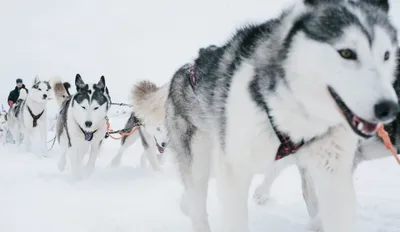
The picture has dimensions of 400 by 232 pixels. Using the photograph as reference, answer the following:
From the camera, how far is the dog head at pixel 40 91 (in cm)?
843

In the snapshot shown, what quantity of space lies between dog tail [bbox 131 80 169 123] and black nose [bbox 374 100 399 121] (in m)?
2.15

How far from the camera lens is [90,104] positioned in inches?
207

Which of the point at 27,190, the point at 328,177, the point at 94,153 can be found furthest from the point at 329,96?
the point at 94,153

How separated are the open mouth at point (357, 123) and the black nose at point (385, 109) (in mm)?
71

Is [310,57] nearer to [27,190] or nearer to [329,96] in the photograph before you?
[329,96]

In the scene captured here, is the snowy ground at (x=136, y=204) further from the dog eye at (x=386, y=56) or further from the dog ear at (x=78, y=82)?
the dog eye at (x=386, y=56)

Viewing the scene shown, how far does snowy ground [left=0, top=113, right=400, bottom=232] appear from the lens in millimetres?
2781

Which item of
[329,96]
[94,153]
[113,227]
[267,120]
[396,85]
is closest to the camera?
[329,96]

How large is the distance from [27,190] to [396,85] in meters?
3.36

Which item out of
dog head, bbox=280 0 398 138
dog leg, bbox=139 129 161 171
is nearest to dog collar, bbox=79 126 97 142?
dog leg, bbox=139 129 161 171

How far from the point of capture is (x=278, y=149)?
1677 millimetres

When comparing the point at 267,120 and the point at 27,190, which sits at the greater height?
the point at 27,190

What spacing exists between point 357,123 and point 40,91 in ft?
26.5

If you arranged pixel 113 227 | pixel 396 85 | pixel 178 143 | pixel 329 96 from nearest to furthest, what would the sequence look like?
pixel 329 96
pixel 396 85
pixel 178 143
pixel 113 227
